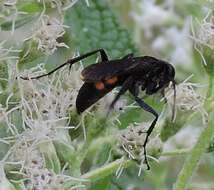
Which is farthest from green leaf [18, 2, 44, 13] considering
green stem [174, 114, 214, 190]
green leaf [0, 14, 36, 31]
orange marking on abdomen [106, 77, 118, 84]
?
green stem [174, 114, 214, 190]

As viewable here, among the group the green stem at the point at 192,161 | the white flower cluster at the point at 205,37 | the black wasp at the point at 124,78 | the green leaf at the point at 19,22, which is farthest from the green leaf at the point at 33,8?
the green stem at the point at 192,161

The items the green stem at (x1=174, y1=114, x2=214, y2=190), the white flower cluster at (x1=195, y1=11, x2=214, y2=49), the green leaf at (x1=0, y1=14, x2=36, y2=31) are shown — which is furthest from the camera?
the white flower cluster at (x1=195, y1=11, x2=214, y2=49)

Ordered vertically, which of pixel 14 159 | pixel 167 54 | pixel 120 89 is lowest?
pixel 167 54

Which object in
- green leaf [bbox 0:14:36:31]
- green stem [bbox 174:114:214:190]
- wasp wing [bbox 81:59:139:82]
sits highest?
green leaf [bbox 0:14:36:31]

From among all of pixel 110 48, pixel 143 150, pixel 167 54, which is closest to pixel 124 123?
pixel 143 150

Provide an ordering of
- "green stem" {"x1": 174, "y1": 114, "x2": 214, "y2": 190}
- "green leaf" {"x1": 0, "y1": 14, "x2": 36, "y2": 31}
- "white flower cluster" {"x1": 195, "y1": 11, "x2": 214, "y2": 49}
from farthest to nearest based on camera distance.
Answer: "white flower cluster" {"x1": 195, "y1": 11, "x2": 214, "y2": 49}
"green leaf" {"x1": 0, "y1": 14, "x2": 36, "y2": 31}
"green stem" {"x1": 174, "y1": 114, "x2": 214, "y2": 190}

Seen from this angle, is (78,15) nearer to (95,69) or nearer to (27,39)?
Result: (27,39)

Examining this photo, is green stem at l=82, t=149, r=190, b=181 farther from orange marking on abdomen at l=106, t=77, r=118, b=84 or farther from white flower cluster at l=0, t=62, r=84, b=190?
orange marking on abdomen at l=106, t=77, r=118, b=84
